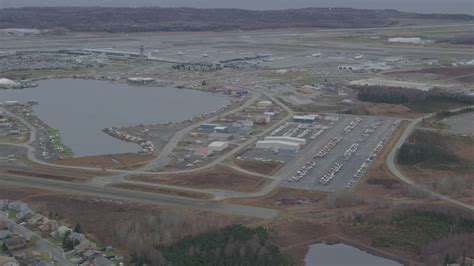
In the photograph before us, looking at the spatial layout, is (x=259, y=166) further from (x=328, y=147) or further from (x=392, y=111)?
(x=392, y=111)

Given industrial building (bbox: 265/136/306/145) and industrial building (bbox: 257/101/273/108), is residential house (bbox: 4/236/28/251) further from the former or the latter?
industrial building (bbox: 257/101/273/108)

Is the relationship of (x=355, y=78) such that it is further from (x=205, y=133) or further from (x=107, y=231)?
(x=107, y=231)

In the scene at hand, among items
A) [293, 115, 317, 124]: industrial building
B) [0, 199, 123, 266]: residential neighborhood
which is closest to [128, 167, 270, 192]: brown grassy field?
[0, 199, 123, 266]: residential neighborhood

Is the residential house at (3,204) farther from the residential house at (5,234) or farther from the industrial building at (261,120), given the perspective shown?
the industrial building at (261,120)

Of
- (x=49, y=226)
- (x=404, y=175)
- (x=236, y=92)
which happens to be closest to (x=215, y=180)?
(x=404, y=175)

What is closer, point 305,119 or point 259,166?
point 259,166
